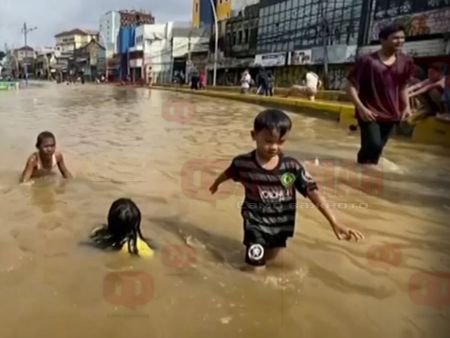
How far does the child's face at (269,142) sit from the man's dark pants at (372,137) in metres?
3.26

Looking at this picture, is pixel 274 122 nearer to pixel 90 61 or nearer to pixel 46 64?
pixel 90 61

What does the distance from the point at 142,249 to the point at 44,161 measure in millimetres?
2589

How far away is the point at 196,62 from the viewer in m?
56.8

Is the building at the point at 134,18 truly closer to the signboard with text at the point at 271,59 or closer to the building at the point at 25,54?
the building at the point at 25,54

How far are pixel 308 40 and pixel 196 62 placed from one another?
21.9 meters

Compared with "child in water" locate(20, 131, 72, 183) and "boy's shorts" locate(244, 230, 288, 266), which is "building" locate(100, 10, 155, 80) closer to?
"child in water" locate(20, 131, 72, 183)

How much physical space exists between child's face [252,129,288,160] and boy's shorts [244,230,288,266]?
0.48m

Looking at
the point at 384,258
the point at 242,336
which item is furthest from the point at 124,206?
the point at 384,258

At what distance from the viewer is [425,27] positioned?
2383 centimetres

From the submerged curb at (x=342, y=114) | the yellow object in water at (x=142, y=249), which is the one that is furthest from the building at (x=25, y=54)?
the yellow object in water at (x=142, y=249)

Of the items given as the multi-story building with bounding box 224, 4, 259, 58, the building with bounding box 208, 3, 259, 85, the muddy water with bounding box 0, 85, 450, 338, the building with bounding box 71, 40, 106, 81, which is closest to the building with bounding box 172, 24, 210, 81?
the building with bounding box 208, 3, 259, 85

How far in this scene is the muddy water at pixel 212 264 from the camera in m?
2.66

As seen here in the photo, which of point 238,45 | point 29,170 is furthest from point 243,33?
point 29,170

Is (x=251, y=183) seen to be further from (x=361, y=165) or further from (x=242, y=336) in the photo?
(x=361, y=165)
